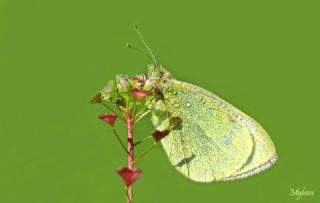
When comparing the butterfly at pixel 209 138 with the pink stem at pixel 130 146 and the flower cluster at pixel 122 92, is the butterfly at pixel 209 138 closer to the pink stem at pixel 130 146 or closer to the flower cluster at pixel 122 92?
the flower cluster at pixel 122 92

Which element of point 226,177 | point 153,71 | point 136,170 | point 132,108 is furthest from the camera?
point 226,177

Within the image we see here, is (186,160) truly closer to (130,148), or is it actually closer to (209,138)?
(209,138)

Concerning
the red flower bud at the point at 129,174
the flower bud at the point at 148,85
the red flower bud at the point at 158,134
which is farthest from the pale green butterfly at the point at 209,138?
the red flower bud at the point at 129,174

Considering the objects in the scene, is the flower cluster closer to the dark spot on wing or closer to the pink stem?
the pink stem

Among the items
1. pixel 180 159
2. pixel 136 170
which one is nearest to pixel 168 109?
pixel 180 159

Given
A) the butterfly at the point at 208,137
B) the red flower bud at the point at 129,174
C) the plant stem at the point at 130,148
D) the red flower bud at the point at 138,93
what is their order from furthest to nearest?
the butterfly at the point at 208,137, the red flower bud at the point at 138,93, the plant stem at the point at 130,148, the red flower bud at the point at 129,174

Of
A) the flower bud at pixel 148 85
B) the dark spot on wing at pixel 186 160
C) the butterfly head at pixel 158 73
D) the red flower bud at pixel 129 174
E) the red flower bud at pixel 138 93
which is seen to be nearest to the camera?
the red flower bud at pixel 129 174

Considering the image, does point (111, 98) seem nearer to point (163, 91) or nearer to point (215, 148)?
point (163, 91)

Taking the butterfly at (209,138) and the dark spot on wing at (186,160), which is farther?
the dark spot on wing at (186,160)
